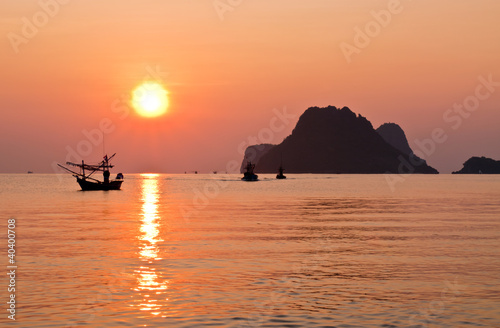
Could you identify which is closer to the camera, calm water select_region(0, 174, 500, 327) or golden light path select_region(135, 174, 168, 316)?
calm water select_region(0, 174, 500, 327)

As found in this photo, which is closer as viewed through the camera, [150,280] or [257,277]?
[150,280]

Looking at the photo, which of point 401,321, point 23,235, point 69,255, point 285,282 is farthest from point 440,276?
point 23,235

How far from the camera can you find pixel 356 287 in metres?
28.5

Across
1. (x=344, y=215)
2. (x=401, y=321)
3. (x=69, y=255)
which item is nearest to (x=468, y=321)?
(x=401, y=321)

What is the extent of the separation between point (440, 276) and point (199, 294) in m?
12.3

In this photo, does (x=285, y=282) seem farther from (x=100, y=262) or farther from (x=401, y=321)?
(x=100, y=262)

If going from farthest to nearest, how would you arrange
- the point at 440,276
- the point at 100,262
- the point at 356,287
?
1. the point at 100,262
2. the point at 440,276
3. the point at 356,287

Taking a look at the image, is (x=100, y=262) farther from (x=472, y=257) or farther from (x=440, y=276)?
(x=472, y=257)

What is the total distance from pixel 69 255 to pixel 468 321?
24513 mm

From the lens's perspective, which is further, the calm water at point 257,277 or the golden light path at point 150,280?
the golden light path at point 150,280

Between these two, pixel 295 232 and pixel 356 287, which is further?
pixel 295 232

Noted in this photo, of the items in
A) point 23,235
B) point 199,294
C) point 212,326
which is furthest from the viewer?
point 23,235

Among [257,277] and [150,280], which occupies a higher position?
[257,277]

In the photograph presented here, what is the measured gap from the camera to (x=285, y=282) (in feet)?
97.8
